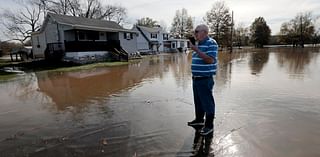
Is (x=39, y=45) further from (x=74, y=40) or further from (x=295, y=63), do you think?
(x=295, y=63)

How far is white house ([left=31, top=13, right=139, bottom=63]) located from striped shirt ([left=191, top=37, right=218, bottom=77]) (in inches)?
712

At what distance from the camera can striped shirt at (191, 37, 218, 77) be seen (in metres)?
3.22

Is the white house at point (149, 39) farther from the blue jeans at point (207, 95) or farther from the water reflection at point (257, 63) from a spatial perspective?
the blue jeans at point (207, 95)

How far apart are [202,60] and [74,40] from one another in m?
19.9

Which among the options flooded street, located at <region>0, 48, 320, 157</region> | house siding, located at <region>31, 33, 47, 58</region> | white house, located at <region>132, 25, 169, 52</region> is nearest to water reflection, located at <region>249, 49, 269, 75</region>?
flooded street, located at <region>0, 48, 320, 157</region>

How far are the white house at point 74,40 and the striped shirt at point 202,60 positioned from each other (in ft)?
59.3

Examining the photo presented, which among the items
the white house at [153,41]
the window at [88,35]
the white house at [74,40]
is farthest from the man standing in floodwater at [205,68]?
the white house at [153,41]

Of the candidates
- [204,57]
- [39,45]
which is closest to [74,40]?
[39,45]

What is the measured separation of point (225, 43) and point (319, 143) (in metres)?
46.1

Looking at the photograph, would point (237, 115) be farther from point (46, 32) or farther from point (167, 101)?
point (46, 32)

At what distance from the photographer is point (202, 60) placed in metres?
3.29

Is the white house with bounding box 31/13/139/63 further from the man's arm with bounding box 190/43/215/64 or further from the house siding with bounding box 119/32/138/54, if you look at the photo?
the man's arm with bounding box 190/43/215/64

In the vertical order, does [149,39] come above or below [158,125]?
above

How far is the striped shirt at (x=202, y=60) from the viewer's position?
3223mm
